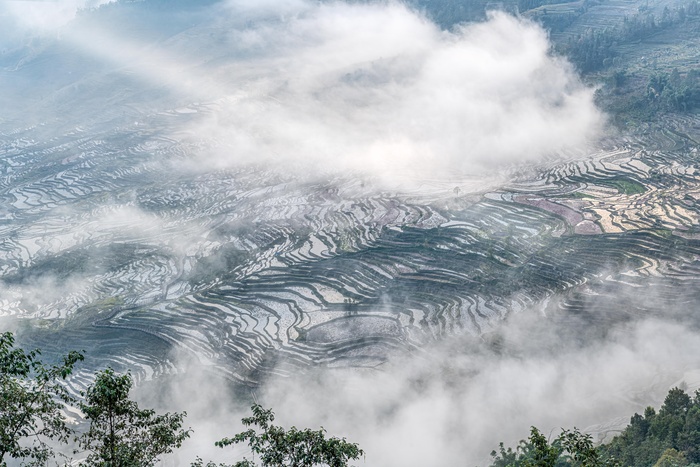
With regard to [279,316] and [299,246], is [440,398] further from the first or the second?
[299,246]

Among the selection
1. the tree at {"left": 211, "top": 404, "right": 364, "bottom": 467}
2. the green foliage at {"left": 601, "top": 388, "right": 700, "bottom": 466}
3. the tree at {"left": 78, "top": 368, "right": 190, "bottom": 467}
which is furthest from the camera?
the green foliage at {"left": 601, "top": 388, "right": 700, "bottom": 466}

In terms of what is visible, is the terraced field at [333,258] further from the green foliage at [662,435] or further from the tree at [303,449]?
the tree at [303,449]

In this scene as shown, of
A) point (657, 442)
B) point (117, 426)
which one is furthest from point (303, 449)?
point (657, 442)

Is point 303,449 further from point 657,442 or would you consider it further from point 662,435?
point 662,435

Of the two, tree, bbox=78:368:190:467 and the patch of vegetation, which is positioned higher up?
tree, bbox=78:368:190:467

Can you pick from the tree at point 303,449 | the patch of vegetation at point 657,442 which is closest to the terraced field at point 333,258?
the patch of vegetation at point 657,442

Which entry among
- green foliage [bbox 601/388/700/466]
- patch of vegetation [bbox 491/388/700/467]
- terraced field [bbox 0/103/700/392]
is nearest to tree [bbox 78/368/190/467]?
patch of vegetation [bbox 491/388/700/467]

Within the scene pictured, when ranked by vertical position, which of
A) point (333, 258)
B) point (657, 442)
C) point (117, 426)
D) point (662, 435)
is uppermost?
point (117, 426)

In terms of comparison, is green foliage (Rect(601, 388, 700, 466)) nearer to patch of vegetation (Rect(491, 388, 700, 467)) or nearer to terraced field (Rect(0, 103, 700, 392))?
patch of vegetation (Rect(491, 388, 700, 467))

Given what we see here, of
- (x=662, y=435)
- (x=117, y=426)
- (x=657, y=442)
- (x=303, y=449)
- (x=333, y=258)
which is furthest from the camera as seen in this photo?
(x=333, y=258)

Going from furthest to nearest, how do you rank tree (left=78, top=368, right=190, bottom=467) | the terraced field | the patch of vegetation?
the terraced field, the patch of vegetation, tree (left=78, top=368, right=190, bottom=467)

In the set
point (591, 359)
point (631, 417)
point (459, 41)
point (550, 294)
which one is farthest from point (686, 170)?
point (459, 41)
